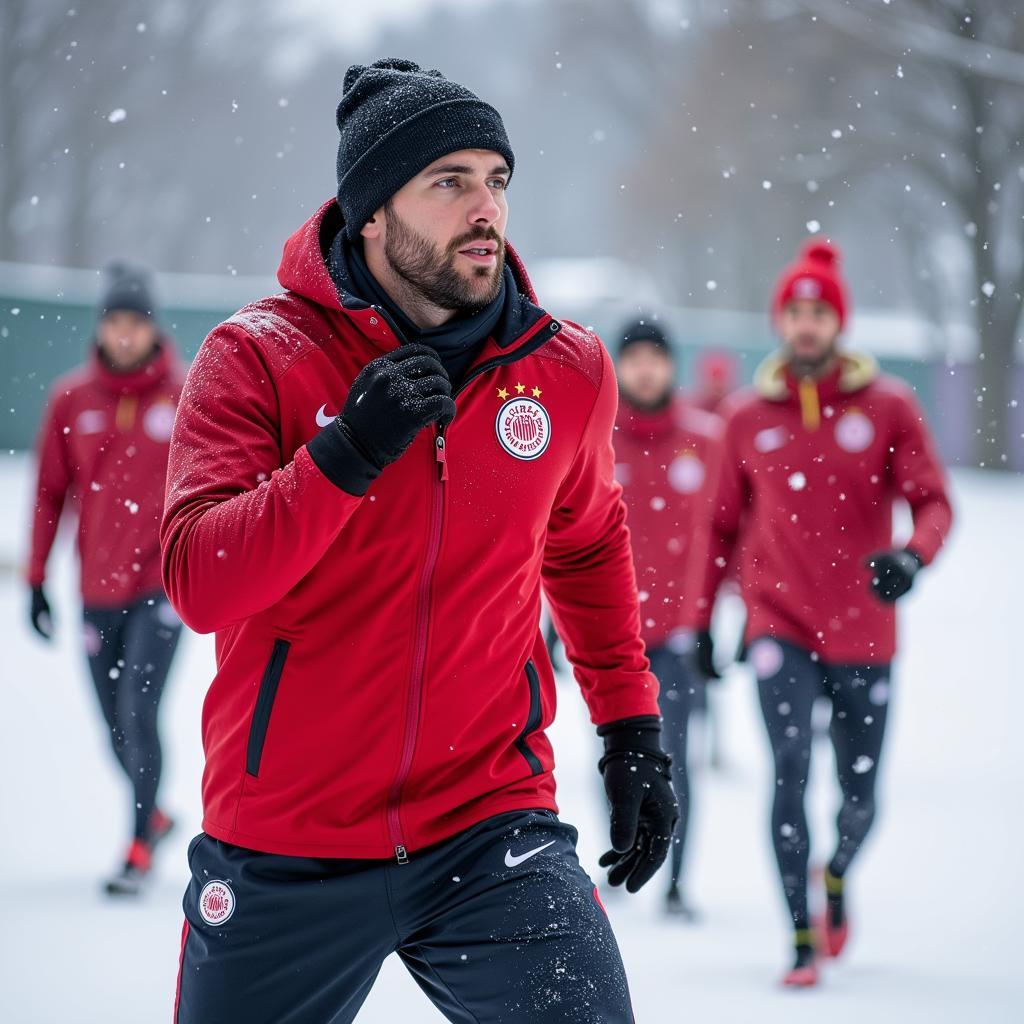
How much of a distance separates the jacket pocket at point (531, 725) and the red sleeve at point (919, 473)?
7.51 ft

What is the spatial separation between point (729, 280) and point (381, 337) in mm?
37199

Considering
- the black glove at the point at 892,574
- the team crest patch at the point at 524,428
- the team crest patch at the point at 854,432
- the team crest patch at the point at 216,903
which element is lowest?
the team crest patch at the point at 216,903

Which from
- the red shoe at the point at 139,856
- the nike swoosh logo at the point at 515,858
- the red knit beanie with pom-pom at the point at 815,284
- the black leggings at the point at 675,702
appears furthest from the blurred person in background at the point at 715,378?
the nike swoosh logo at the point at 515,858

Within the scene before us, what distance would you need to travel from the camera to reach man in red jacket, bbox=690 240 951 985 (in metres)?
4.54

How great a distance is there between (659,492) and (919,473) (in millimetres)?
1241

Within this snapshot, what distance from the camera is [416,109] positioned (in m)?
2.52

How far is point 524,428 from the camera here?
2.42 metres

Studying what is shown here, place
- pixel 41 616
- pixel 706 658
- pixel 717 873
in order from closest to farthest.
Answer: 1. pixel 706 658
2. pixel 41 616
3. pixel 717 873

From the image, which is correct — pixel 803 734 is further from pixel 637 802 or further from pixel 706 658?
pixel 637 802

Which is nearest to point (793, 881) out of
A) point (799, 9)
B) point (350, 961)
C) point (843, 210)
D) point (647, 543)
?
point (647, 543)

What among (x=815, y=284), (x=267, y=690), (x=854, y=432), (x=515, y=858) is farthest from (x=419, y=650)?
(x=815, y=284)

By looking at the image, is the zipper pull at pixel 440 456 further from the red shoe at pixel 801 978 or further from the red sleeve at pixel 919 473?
the red shoe at pixel 801 978

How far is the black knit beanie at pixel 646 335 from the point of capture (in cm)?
557

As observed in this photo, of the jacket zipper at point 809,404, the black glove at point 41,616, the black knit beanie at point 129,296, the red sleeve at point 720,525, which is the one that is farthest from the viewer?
the black knit beanie at point 129,296
